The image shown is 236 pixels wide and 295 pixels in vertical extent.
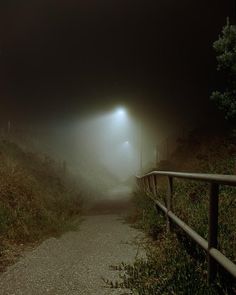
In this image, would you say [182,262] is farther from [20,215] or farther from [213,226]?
[20,215]

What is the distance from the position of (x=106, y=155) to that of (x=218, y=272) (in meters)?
57.4

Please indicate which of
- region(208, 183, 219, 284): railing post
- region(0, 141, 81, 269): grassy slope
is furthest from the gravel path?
region(208, 183, 219, 284): railing post

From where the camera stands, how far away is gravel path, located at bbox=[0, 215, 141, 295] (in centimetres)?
447

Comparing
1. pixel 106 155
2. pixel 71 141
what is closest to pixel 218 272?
pixel 71 141

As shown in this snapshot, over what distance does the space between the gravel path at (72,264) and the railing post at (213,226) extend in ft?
3.97

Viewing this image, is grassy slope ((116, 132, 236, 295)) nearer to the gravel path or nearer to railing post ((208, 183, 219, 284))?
railing post ((208, 183, 219, 284))

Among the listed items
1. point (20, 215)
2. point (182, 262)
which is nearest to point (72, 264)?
point (182, 262)

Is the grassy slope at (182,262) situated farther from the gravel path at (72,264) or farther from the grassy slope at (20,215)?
the grassy slope at (20,215)

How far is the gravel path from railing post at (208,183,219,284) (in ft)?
3.97

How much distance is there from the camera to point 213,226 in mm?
3375

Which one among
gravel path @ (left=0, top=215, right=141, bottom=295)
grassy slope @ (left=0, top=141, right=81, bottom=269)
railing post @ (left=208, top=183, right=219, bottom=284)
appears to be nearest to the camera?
railing post @ (left=208, top=183, right=219, bottom=284)

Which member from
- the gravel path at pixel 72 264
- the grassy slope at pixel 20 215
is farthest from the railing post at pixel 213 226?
the grassy slope at pixel 20 215

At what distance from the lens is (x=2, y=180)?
8.75 meters

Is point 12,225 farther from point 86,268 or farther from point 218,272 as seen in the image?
point 218,272
